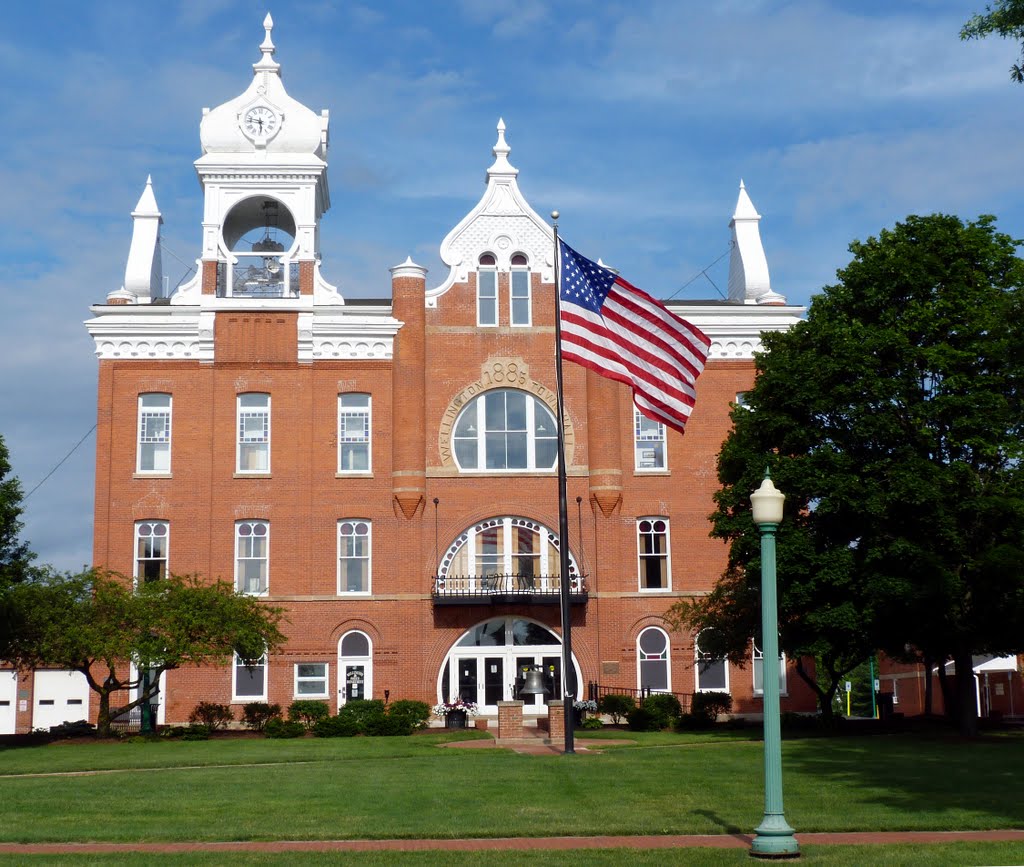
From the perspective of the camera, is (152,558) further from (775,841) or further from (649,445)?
(775,841)

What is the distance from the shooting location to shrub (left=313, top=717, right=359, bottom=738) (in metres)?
39.6

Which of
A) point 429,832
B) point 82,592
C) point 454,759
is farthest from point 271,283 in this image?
point 429,832

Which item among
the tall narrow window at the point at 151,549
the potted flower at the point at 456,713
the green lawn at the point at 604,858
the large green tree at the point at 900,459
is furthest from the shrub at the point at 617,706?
the green lawn at the point at 604,858

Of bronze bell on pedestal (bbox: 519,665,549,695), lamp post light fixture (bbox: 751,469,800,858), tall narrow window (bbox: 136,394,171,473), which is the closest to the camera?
lamp post light fixture (bbox: 751,469,800,858)

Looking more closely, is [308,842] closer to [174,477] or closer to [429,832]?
[429,832]

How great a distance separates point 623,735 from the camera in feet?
119

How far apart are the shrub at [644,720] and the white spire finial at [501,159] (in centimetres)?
1968

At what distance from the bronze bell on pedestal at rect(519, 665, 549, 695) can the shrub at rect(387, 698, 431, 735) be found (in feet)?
10.4

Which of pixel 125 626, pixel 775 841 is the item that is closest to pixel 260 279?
pixel 125 626

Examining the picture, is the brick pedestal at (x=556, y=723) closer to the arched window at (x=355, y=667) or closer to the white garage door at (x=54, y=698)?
the arched window at (x=355, y=667)

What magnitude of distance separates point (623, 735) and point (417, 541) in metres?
12.4

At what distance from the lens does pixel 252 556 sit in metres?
46.2

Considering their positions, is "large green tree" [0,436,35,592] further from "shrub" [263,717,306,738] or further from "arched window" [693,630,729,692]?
"arched window" [693,630,729,692]

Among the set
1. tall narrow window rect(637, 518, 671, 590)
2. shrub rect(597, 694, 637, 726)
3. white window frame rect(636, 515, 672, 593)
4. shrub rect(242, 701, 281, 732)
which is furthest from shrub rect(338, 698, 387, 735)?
tall narrow window rect(637, 518, 671, 590)
